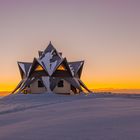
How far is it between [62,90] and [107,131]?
44.8 m

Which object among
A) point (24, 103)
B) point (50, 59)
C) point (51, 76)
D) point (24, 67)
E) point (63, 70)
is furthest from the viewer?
point (24, 67)

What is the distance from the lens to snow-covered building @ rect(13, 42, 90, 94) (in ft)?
157

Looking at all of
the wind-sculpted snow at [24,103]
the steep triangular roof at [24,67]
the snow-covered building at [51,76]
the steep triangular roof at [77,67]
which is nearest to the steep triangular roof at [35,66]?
the snow-covered building at [51,76]

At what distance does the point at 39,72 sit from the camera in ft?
163

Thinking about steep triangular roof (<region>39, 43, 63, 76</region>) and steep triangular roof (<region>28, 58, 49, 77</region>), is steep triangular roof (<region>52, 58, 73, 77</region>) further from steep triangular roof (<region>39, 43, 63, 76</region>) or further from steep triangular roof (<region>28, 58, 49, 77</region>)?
steep triangular roof (<region>28, 58, 49, 77</region>)

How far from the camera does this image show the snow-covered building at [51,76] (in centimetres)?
4800

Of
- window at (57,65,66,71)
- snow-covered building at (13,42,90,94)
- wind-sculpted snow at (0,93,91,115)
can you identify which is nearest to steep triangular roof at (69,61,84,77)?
snow-covered building at (13,42,90,94)

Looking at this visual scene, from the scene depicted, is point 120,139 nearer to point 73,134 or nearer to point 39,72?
point 73,134

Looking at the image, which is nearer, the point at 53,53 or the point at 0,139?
the point at 0,139

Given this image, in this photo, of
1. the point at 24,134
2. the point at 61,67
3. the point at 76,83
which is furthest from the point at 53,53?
the point at 24,134

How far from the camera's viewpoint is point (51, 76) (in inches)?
1897

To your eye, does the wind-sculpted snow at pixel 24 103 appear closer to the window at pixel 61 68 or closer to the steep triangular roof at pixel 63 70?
the steep triangular roof at pixel 63 70

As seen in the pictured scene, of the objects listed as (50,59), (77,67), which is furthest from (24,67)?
(77,67)

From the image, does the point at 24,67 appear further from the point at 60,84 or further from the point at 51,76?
the point at 60,84
